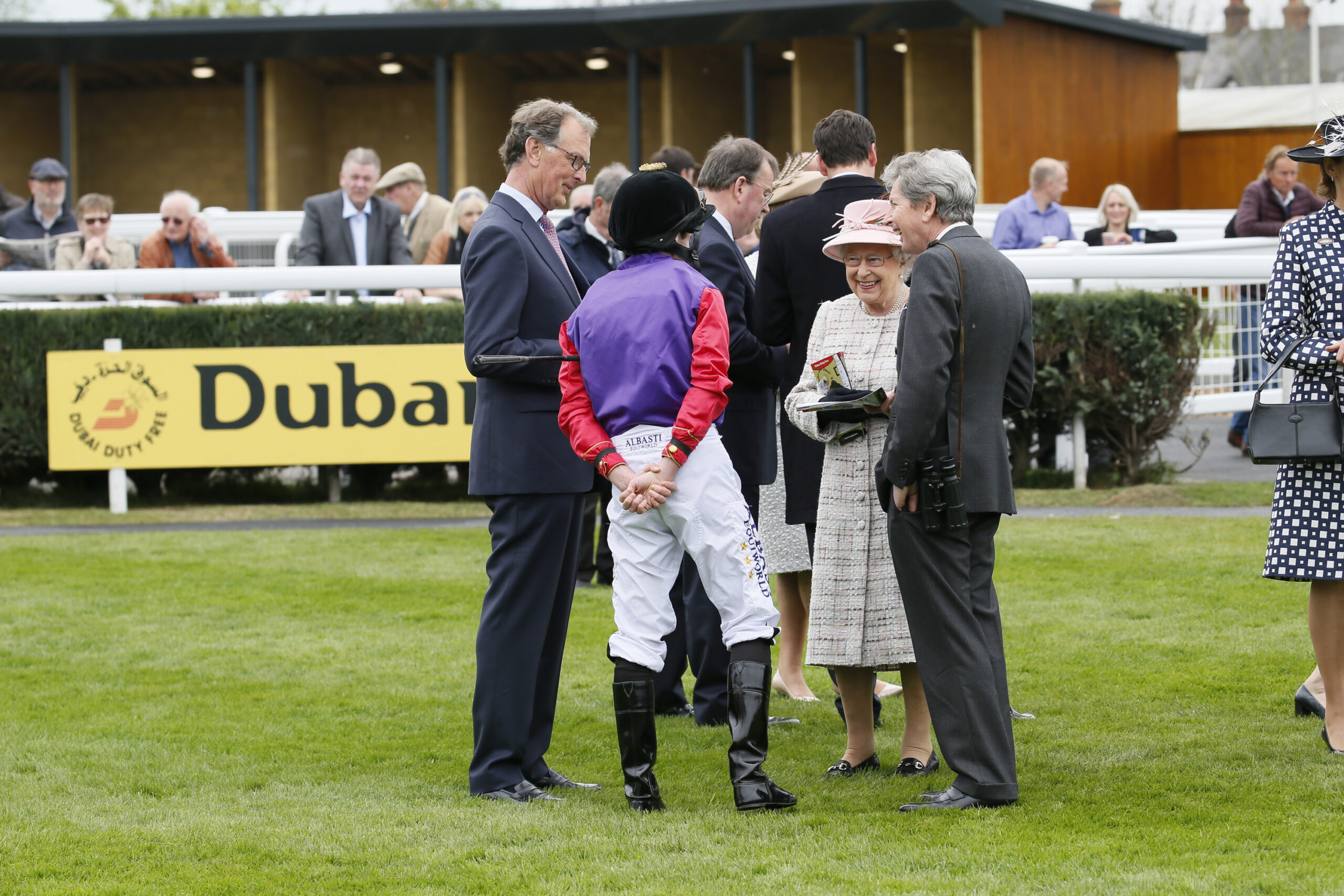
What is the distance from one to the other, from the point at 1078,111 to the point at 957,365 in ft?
70.0

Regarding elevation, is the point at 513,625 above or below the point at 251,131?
below

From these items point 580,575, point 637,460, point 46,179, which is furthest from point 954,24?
point 637,460

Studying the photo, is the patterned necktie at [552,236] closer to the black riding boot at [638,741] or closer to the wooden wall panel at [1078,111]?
the black riding boot at [638,741]

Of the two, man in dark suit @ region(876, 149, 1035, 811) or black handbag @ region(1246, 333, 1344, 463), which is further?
black handbag @ region(1246, 333, 1344, 463)

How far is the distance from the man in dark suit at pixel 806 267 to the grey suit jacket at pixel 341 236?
684 centimetres

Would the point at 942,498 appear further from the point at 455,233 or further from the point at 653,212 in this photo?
the point at 455,233

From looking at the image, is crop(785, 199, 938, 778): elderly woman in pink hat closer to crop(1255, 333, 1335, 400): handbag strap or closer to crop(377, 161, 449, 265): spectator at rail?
crop(1255, 333, 1335, 400): handbag strap

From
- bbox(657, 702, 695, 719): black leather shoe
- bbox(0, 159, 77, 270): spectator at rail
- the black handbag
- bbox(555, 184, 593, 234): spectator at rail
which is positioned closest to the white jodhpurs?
bbox(657, 702, 695, 719): black leather shoe

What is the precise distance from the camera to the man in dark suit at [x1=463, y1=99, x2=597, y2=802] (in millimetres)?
4754

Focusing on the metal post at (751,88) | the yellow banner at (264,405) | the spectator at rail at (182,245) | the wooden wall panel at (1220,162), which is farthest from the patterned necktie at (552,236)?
the wooden wall panel at (1220,162)

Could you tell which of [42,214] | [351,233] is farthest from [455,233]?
[42,214]

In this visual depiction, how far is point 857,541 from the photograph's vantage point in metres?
5.00

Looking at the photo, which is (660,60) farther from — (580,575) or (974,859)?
(974,859)

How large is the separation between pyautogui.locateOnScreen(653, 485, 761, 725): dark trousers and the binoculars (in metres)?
1.48
